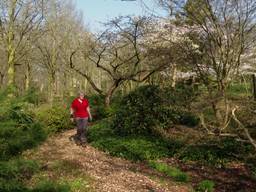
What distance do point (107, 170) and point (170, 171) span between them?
1708mm

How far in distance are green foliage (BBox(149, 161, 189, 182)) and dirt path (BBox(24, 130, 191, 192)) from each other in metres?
0.35

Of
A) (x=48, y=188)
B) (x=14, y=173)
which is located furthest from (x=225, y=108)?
(x=14, y=173)

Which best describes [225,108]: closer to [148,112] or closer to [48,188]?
[48,188]

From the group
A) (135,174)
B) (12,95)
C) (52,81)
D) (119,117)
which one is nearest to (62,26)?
(52,81)

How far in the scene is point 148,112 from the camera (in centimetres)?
1459

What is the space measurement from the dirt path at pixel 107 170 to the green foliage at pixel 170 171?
0.35 metres

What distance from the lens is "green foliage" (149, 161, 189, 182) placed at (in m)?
10.5

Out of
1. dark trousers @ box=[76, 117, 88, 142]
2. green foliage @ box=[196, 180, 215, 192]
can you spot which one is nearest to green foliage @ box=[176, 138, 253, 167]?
green foliage @ box=[196, 180, 215, 192]

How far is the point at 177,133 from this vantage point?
14.4m

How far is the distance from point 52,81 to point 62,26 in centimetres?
468

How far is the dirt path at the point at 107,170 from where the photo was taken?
956 cm

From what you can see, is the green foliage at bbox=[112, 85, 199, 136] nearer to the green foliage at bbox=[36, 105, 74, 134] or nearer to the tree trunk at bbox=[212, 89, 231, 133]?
the tree trunk at bbox=[212, 89, 231, 133]

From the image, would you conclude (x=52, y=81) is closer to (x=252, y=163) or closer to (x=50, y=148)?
(x=50, y=148)

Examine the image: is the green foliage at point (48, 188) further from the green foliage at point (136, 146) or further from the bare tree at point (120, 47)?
the bare tree at point (120, 47)
